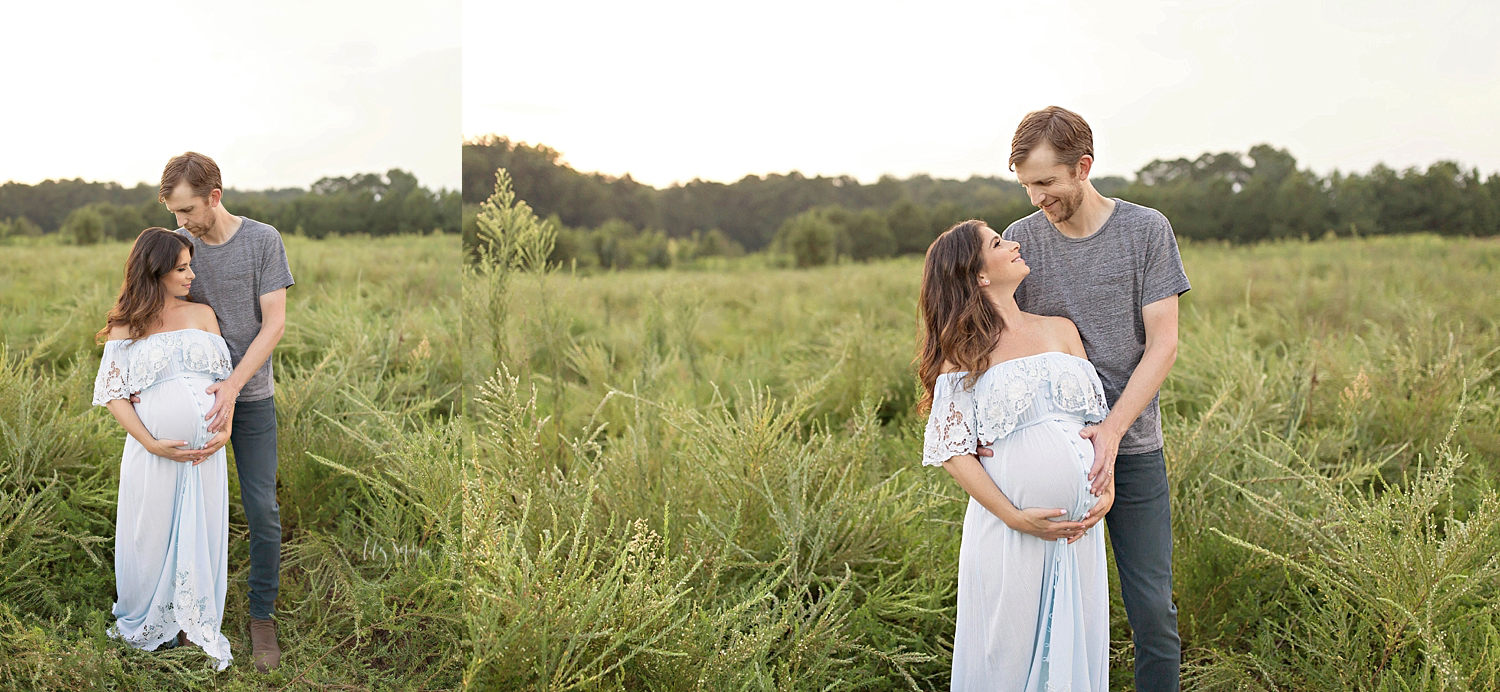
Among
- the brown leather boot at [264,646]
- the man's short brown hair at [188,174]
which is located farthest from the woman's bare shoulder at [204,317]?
the brown leather boot at [264,646]

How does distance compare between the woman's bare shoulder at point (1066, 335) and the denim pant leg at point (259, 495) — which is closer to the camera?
the woman's bare shoulder at point (1066, 335)

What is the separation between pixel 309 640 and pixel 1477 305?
9857 mm

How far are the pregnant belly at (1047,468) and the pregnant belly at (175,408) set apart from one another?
2.38m

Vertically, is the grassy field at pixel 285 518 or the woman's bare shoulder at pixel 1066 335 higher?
the woman's bare shoulder at pixel 1066 335

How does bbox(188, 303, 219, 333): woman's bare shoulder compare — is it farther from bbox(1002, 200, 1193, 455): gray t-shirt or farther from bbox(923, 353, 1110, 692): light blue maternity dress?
bbox(1002, 200, 1193, 455): gray t-shirt

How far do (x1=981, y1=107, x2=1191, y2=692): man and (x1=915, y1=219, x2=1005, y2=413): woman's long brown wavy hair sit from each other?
0.24 m

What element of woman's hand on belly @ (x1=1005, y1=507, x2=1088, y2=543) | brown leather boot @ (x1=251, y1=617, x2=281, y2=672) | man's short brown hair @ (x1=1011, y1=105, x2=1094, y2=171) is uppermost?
man's short brown hair @ (x1=1011, y1=105, x2=1094, y2=171)

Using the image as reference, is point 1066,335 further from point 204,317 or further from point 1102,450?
point 204,317

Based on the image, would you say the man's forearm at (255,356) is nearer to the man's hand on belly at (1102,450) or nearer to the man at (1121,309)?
the man at (1121,309)

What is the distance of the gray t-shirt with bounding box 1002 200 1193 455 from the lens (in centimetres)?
214

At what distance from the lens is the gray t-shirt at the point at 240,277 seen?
2.62 m

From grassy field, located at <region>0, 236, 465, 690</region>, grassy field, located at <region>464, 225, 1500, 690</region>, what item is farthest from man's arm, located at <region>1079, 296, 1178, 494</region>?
grassy field, located at <region>0, 236, 465, 690</region>

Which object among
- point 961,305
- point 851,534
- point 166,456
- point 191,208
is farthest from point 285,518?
point 961,305

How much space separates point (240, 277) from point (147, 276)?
0.79 ft
